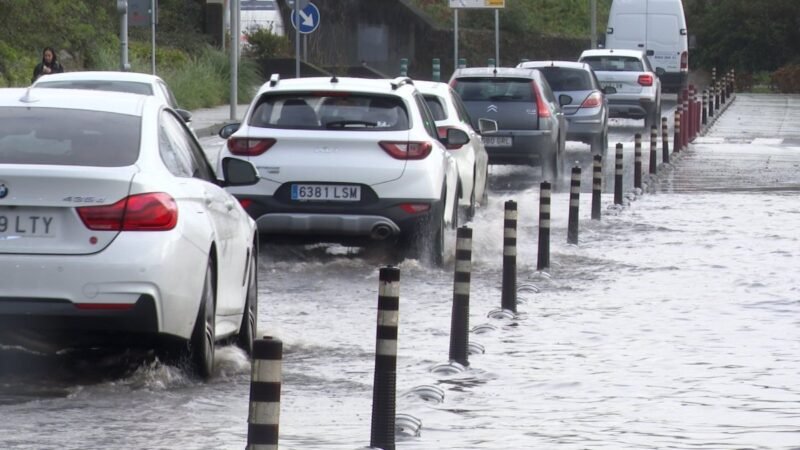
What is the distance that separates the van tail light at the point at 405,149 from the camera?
15.4m

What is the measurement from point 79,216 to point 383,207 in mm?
6603

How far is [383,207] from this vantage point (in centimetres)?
1544

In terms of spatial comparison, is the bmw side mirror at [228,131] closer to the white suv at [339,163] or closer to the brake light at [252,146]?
the white suv at [339,163]

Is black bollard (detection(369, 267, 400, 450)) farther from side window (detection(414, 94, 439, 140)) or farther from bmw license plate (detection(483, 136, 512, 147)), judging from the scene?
bmw license plate (detection(483, 136, 512, 147))

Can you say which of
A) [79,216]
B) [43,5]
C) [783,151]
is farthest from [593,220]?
[43,5]

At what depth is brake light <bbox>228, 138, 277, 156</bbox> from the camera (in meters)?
15.4

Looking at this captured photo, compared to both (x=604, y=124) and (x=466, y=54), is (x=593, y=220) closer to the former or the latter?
(x=604, y=124)

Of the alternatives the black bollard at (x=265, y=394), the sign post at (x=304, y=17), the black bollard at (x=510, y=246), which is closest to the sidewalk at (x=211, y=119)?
the sign post at (x=304, y=17)

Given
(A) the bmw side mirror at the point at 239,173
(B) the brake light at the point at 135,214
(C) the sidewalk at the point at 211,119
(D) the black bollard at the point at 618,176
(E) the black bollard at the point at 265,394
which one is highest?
(A) the bmw side mirror at the point at 239,173

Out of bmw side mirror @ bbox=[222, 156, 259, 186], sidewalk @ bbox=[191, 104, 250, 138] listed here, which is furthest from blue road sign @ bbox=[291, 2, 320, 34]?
bmw side mirror @ bbox=[222, 156, 259, 186]

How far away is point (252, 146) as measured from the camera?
1545 centimetres

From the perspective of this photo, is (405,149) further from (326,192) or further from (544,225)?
(544,225)

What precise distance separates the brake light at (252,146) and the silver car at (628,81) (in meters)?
26.6

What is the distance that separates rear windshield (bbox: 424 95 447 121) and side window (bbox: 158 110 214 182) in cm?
964
